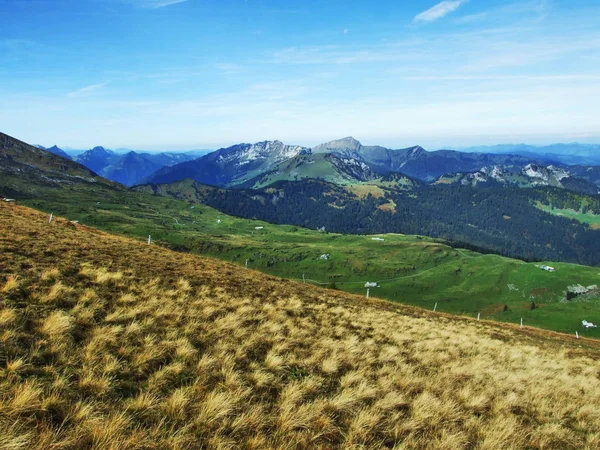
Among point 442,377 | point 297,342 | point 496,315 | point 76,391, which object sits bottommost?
point 496,315

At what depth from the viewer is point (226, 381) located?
30.0 ft

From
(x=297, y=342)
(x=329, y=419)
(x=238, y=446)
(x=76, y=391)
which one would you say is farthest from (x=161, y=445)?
(x=297, y=342)

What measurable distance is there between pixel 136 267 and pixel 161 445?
16741 millimetres

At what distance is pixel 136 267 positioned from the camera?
69.1 feet

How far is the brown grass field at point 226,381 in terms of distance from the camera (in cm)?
680

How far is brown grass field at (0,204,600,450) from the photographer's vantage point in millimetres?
6797

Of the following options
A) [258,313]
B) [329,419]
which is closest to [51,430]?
[329,419]

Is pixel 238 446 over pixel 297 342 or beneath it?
over

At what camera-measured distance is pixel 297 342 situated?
45.2 feet

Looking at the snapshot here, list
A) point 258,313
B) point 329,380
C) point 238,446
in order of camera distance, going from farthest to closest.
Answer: point 258,313 → point 329,380 → point 238,446

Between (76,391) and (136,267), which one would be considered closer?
(76,391)

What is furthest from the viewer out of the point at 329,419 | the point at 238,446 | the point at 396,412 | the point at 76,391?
the point at 396,412

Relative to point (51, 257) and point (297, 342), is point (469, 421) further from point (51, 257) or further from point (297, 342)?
point (51, 257)

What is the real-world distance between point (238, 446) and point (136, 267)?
17.0 metres
